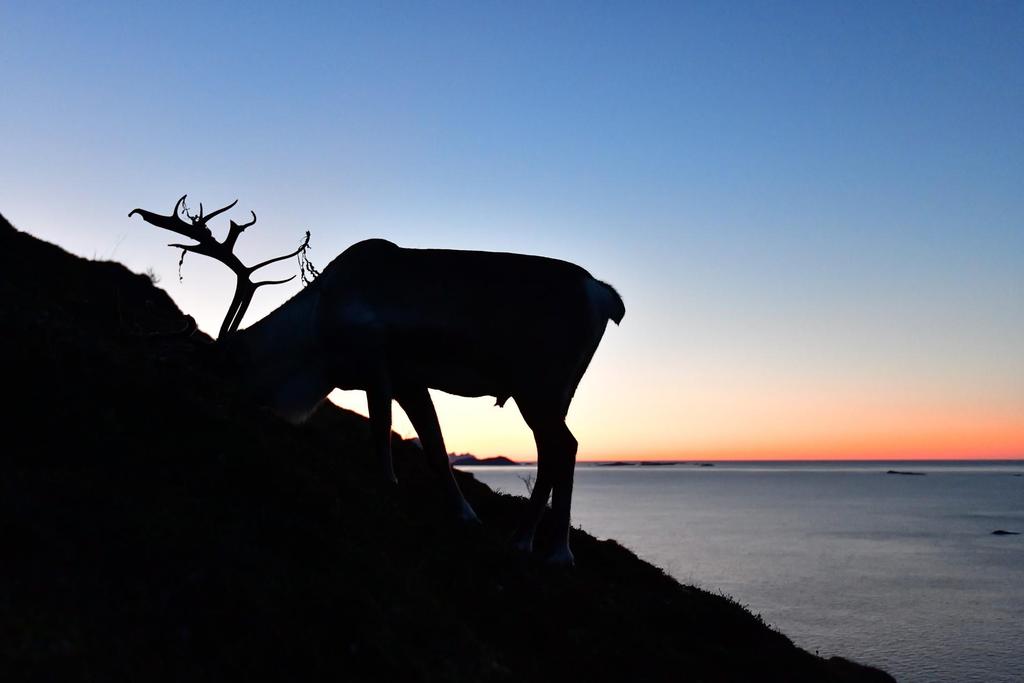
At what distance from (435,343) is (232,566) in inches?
162

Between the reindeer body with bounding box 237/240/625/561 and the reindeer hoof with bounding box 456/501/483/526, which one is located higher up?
the reindeer body with bounding box 237/240/625/561

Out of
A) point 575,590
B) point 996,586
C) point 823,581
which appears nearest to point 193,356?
point 575,590

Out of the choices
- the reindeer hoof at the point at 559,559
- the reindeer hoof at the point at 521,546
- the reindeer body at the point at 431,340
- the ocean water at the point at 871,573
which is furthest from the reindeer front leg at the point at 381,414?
the ocean water at the point at 871,573

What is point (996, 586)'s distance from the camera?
167 ft

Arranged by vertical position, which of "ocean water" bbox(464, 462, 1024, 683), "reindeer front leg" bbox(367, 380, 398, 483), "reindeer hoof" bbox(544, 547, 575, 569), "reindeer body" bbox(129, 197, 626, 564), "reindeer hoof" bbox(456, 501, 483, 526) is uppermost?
"reindeer body" bbox(129, 197, 626, 564)

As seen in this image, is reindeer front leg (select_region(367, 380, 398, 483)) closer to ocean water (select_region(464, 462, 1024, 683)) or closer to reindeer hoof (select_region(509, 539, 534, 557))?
reindeer hoof (select_region(509, 539, 534, 557))

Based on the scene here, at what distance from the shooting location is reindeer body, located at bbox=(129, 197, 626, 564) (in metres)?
9.55

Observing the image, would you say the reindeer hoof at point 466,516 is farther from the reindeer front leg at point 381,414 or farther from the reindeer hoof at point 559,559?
the reindeer front leg at point 381,414

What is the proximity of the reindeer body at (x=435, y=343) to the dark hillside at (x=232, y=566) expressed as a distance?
22.2 inches

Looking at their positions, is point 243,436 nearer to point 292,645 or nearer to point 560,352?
point 292,645

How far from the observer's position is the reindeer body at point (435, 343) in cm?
955

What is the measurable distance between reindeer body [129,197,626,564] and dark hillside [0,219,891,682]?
565mm

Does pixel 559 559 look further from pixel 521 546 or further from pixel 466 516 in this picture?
pixel 466 516

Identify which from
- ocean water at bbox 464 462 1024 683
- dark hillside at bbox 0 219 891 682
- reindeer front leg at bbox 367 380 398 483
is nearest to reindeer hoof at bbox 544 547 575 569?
dark hillside at bbox 0 219 891 682
